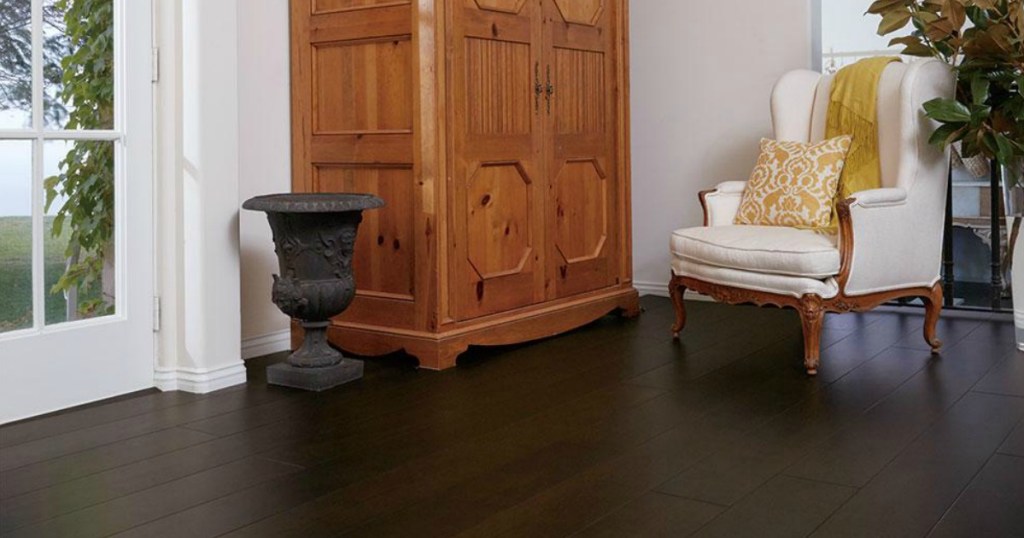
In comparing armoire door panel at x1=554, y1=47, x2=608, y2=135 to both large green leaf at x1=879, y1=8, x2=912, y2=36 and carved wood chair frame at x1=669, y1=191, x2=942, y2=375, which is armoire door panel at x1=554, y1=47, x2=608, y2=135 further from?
large green leaf at x1=879, y1=8, x2=912, y2=36

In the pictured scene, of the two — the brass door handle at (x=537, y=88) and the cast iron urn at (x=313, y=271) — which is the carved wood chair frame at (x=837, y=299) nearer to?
the brass door handle at (x=537, y=88)

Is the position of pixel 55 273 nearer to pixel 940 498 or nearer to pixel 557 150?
pixel 557 150

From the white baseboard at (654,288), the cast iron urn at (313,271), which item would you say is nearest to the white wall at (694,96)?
the white baseboard at (654,288)

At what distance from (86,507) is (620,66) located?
10.5ft

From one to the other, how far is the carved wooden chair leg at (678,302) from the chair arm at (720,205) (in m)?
0.30

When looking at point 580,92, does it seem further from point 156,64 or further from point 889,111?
point 156,64

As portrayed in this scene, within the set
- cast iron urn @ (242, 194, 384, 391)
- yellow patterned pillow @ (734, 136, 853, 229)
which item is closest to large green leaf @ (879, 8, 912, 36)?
yellow patterned pillow @ (734, 136, 853, 229)

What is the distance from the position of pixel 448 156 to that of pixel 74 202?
1239 mm

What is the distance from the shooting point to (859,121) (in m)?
4.19

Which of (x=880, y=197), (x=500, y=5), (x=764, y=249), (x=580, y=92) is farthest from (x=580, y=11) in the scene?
(x=880, y=197)

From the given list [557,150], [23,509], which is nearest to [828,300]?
[557,150]

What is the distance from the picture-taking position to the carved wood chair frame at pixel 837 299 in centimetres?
363

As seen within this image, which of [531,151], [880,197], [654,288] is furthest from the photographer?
[654,288]

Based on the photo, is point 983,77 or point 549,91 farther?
point 549,91
